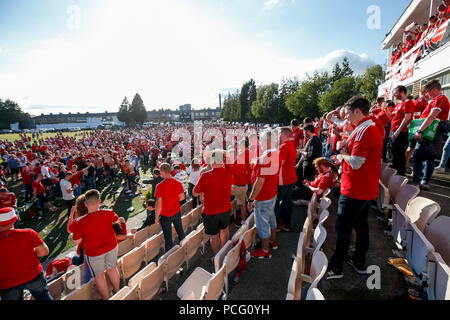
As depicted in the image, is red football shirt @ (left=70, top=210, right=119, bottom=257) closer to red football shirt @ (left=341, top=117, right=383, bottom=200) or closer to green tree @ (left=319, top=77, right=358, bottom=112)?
red football shirt @ (left=341, top=117, right=383, bottom=200)

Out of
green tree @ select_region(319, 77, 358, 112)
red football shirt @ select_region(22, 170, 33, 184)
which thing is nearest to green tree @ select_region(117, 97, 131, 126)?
green tree @ select_region(319, 77, 358, 112)

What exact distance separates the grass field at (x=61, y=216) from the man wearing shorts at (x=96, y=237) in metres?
3.20

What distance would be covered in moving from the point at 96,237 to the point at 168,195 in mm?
1306

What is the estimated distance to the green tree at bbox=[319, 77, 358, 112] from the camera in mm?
30219

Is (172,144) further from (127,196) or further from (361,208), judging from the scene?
(361,208)

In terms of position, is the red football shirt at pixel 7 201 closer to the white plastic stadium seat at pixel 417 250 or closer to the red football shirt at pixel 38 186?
the red football shirt at pixel 38 186

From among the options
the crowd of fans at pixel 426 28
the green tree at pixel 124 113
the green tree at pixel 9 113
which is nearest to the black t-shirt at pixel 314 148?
the crowd of fans at pixel 426 28

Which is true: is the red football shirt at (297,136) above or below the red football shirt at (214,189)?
above

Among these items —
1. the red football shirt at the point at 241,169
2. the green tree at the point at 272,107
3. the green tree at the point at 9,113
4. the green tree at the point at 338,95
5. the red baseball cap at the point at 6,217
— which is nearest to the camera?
the red baseball cap at the point at 6,217

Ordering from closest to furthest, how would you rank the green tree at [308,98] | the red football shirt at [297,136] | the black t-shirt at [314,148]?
the black t-shirt at [314,148], the red football shirt at [297,136], the green tree at [308,98]

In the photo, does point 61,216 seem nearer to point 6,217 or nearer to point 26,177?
point 26,177

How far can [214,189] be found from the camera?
357 centimetres

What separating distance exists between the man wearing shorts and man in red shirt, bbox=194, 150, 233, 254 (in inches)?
54.9

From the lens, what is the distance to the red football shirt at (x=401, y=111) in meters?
4.59
